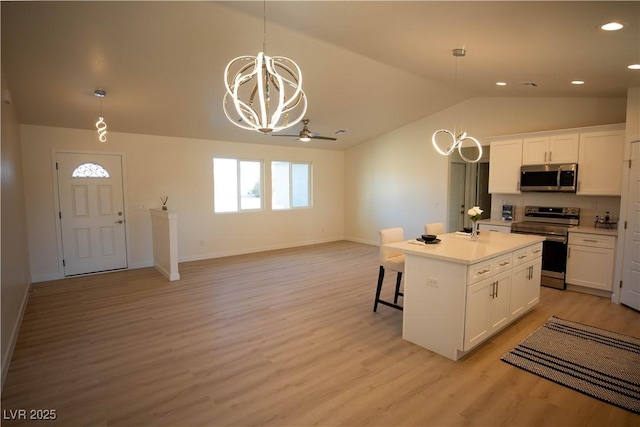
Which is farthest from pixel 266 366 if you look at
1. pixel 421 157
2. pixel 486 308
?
pixel 421 157

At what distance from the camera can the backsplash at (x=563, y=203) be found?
16.6ft

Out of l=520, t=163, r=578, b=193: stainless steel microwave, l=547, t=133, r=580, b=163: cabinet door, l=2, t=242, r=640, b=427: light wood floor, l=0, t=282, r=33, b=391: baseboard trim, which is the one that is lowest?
l=2, t=242, r=640, b=427: light wood floor

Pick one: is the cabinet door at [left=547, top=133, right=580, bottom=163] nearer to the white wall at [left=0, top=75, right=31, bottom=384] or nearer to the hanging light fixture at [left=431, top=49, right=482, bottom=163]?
the hanging light fixture at [left=431, top=49, right=482, bottom=163]

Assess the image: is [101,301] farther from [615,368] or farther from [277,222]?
[615,368]

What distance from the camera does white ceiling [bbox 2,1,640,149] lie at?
2.77 metres

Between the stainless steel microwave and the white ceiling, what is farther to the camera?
the stainless steel microwave

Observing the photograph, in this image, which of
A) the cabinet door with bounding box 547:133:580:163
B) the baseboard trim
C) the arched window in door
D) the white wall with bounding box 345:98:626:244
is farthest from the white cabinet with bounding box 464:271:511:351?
the arched window in door

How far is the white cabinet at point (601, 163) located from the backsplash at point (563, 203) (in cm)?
41

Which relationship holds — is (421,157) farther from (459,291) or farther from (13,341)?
(13,341)

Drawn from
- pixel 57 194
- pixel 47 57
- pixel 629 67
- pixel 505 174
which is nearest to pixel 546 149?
pixel 505 174

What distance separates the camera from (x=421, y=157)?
24.3 ft

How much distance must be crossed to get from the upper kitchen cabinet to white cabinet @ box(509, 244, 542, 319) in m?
1.94

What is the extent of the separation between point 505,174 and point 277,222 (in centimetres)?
497

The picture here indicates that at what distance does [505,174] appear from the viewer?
5793 millimetres
